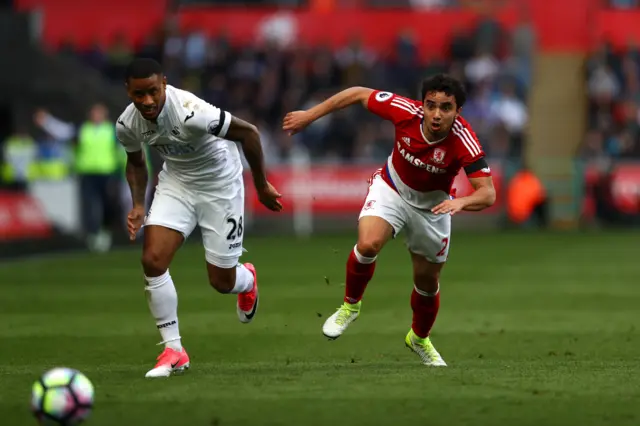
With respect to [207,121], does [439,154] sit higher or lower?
lower

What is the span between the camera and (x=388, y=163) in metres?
9.59

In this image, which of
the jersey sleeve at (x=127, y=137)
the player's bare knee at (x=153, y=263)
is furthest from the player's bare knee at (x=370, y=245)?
the jersey sleeve at (x=127, y=137)

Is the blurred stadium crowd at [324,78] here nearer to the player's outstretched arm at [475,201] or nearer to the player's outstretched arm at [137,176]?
the player's outstretched arm at [137,176]

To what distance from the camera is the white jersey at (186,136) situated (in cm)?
860

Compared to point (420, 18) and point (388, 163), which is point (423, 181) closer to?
point (388, 163)

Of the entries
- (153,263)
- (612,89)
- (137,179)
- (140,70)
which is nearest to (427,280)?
(153,263)

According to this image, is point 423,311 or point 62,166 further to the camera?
point 62,166

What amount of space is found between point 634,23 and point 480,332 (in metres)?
22.0

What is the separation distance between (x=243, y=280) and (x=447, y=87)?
90.0 inches

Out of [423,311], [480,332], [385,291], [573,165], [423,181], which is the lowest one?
[573,165]

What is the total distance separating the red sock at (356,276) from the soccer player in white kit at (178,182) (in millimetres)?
746

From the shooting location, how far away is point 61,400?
6504 mm

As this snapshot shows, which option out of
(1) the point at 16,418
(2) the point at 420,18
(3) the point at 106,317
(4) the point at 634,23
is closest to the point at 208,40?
(2) the point at 420,18

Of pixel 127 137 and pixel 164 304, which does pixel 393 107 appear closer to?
pixel 127 137
